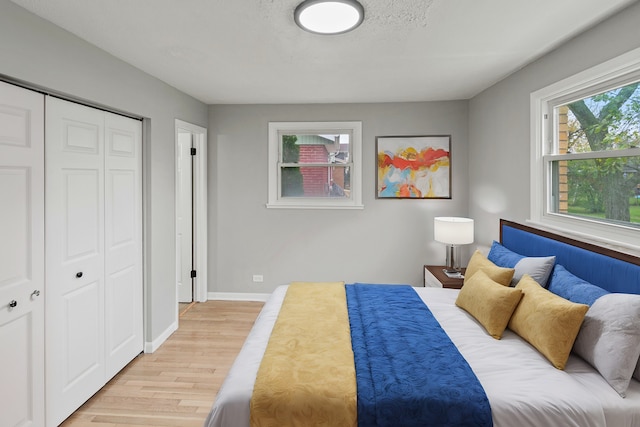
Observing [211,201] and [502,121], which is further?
[211,201]

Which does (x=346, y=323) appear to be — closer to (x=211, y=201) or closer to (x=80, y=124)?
(x=80, y=124)

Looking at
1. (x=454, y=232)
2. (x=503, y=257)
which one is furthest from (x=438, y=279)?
(x=503, y=257)

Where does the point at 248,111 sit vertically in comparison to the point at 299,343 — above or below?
above

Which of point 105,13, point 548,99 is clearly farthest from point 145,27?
point 548,99

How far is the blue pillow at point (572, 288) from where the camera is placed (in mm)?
1977

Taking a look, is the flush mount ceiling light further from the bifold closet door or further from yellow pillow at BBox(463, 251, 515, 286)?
yellow pillow at BBox(463, 251, 515, 286)

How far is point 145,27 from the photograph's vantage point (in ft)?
7.48

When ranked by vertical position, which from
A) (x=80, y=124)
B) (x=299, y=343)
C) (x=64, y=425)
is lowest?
(x=64, y=425)

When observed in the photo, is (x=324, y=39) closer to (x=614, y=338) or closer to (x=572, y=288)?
(x=572, y=288)

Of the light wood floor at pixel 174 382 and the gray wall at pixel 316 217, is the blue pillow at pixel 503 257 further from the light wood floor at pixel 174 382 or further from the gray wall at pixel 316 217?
the light wood floor at pixel 174 382

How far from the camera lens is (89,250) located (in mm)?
2627

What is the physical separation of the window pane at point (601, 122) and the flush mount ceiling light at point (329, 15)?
5.33ft

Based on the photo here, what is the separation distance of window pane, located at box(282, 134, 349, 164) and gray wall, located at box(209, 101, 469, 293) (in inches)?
9.1

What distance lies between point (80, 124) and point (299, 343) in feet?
6.72
